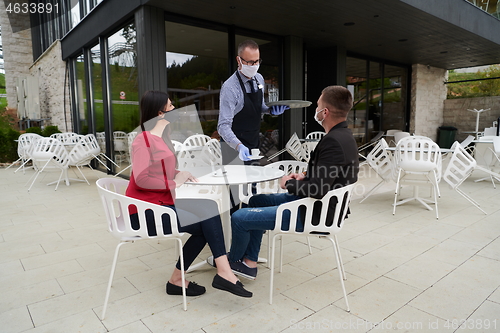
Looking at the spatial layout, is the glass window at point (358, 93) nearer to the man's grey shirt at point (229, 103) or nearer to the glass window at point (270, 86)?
the glass window at point (270, 86)

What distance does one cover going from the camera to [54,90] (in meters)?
9.83

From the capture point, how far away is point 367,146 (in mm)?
8969

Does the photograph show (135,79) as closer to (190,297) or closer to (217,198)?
(217,198)

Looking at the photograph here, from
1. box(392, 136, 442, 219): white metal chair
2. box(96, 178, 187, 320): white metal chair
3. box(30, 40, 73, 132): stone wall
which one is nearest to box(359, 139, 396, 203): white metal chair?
box(392, 136, 442, 219): white metal chair

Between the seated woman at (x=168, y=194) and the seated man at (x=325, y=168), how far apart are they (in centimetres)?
18

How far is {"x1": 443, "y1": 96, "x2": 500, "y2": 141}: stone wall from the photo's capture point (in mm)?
11219

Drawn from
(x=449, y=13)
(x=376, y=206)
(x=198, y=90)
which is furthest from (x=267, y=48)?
(x=376, y=206)

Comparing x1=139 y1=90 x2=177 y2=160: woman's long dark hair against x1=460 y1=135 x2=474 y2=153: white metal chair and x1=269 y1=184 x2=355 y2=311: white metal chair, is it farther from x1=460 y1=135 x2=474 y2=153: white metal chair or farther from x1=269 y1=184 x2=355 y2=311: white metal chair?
x1=460 y1=135 x2=474 y2=153: white metal chair

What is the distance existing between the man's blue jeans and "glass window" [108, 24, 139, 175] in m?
3.92

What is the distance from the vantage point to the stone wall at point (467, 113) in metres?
11.2

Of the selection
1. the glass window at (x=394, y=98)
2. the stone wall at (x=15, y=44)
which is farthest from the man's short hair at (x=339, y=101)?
the stone wall at (x=15, y=44)

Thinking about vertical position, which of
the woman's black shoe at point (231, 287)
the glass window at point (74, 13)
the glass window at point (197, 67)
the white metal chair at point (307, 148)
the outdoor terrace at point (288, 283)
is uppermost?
the glass window at point (74, 13)

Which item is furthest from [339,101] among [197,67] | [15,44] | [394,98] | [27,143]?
[15,44]

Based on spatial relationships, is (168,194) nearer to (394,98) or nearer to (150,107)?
(150,107)
